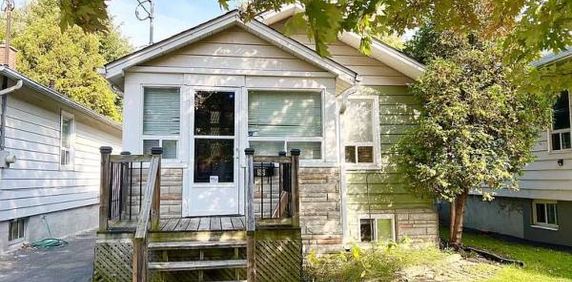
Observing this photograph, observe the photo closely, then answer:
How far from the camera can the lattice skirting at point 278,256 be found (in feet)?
18.0

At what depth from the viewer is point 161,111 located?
23.5 feet

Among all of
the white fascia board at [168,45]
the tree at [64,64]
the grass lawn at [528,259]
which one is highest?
the tree at [64,64]

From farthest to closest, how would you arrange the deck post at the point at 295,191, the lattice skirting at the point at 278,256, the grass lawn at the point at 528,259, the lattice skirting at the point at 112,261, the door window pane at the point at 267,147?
the door window pane at the point at 267,147
the grass lawn at the point at 528,259
the deck post at the point at 295,191
the lattice skirting at the point at 278,256
the lattice skirting at the point at 112,261

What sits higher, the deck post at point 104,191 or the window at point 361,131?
the window at point 361,131

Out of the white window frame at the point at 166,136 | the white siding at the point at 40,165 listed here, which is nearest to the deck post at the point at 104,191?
the white window frame at the point at 166,136

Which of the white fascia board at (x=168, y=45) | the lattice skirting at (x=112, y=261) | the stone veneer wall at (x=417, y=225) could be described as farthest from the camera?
the stone veneer wall at (x=417, y=225)

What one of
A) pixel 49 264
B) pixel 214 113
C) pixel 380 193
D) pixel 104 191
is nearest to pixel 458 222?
pixel 380 193

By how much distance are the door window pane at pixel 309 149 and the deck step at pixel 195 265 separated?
107 inches

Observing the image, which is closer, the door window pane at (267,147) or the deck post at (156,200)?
the deck post at (156,200)

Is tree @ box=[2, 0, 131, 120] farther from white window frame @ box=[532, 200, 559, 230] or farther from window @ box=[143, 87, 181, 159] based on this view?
white window frame @ box=[532, 200, 559, 230]

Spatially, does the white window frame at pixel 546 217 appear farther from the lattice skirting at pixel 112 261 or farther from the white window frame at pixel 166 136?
the lattice skirting at pixel 112 261

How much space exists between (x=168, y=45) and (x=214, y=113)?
1338 mm

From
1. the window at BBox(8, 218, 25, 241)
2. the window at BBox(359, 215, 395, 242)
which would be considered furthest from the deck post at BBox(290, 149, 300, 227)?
the window at BBox(8, 218, 25, 241)

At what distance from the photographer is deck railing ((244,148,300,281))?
4941 millimetres
